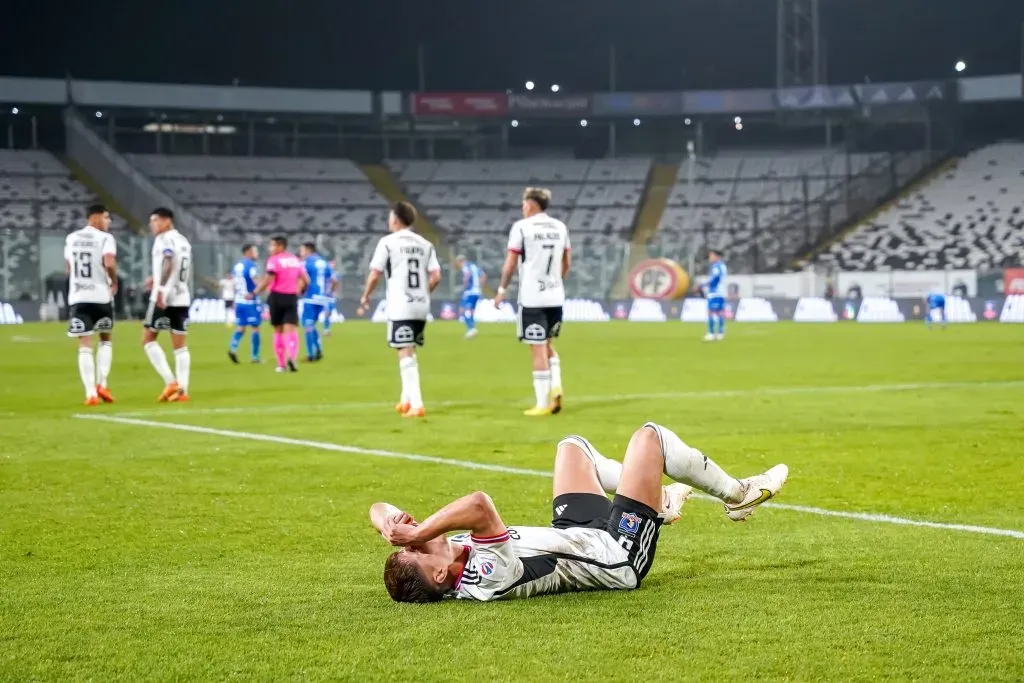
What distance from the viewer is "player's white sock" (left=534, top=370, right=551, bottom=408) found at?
13977 mm

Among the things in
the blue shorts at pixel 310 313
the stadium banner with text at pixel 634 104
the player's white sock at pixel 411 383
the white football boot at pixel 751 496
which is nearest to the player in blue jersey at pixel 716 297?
the blue shorts at pixel 310 313

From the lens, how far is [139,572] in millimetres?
6145

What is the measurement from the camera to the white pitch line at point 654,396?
1453 centimetres

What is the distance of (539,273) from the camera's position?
14.4 meters

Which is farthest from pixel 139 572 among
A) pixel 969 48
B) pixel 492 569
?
pixel 969 48

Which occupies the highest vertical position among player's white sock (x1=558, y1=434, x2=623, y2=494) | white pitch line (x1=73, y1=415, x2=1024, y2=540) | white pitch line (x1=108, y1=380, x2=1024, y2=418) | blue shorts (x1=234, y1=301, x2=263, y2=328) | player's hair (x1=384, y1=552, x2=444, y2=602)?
blue shorts (x1=234, y1=301, x2=263, y2=328)

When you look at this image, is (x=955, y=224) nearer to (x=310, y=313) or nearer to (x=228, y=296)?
(x=228, y=296)

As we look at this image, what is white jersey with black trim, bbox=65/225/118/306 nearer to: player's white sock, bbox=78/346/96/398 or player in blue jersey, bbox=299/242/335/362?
player's white sock, bbox=78/346/96/398

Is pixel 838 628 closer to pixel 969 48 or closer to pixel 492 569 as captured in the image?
pixel 492 569

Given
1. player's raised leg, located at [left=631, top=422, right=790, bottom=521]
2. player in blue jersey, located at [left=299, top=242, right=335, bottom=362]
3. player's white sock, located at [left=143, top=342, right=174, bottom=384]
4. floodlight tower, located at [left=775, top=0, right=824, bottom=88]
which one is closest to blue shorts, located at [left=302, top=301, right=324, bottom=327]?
player in blue jersey, located at [left=299, top=242, right=335, bottom=362]

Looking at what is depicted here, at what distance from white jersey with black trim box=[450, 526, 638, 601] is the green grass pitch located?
0.24 feet

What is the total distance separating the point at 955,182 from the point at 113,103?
4287 centimetres

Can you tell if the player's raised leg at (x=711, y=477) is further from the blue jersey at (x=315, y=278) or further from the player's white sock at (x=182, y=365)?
the blue jersey at (x=315, y=278)

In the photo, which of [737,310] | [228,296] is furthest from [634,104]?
[228,296]
